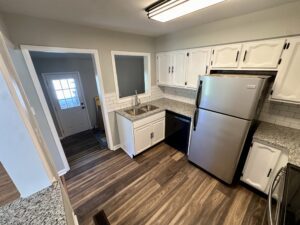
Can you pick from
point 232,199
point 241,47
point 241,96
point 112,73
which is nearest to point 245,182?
point 232,199

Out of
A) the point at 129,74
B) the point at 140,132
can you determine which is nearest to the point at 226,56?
the point at 140,132

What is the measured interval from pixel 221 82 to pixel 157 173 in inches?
69.7

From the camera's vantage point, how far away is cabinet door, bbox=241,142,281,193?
155 cm

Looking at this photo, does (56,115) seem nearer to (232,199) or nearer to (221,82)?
(221,82)

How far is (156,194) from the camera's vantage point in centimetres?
186

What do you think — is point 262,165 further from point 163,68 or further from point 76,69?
point 76,69

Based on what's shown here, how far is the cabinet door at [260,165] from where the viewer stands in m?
1.55

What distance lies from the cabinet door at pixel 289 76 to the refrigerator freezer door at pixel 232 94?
43 centimetres

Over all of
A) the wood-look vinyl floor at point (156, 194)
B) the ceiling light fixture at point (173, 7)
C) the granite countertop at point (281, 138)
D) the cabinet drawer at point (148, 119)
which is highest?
the ceiling light fixture at point (173, 7)

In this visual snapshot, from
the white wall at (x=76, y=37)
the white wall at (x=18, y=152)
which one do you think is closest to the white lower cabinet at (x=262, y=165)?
the white wall at (x=18, y=152)

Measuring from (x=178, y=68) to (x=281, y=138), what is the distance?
6.33 ft

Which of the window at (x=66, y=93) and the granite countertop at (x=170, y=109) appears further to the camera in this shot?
the window at (x=66, y=93)

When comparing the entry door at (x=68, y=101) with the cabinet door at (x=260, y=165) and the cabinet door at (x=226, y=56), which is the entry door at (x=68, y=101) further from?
the cabinet door at (x=260, y=165)

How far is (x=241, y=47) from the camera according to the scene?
1.78 meters
